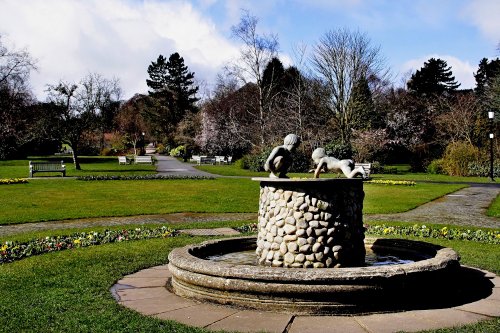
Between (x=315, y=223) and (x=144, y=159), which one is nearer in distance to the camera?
(x=315, y=223)

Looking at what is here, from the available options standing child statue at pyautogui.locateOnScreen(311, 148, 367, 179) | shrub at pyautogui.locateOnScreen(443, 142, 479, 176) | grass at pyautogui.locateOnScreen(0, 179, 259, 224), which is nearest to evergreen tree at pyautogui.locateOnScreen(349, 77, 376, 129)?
shrub at pyautogui.locateOnScreen(443, 142, 479, 176)

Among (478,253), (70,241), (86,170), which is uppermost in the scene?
(86,170)

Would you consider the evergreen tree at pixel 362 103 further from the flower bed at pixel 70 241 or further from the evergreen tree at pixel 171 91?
the evergreen tree at pixel 171 91

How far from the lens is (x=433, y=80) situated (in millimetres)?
60625

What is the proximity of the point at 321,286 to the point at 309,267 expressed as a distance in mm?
864

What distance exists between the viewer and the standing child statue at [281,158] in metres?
6.59

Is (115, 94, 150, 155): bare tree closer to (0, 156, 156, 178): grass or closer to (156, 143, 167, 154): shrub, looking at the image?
(156, 143, 167, 154): shrub

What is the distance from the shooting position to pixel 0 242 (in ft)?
33.9

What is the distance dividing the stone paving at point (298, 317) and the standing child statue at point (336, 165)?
1.88 metres

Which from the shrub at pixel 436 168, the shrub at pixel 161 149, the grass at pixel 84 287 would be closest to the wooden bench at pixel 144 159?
the shrub at pixel 436 168

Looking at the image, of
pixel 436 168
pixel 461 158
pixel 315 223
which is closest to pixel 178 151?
pixel 436 168

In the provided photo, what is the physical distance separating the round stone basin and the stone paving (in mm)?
126

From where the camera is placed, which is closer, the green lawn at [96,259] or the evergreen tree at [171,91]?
the green lawn at [96,259]

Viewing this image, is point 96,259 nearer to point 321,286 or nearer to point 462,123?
point 321,286
